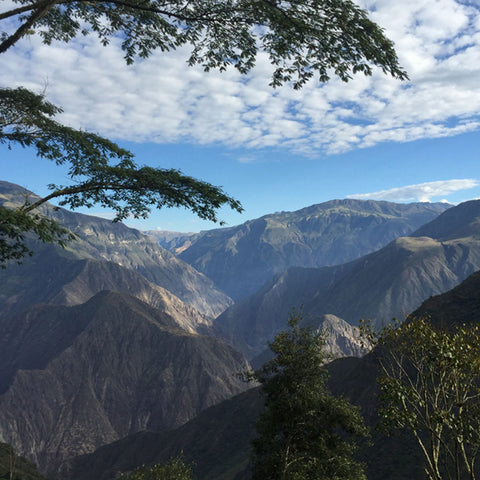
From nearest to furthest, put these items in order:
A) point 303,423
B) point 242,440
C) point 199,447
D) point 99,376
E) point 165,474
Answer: point 303,423 < point 165,474 < point 242,440 < point 199,447 < point 99,376

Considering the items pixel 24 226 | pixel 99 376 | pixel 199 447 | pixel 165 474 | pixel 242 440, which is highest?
pixel 24 226

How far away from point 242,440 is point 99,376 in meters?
90.2

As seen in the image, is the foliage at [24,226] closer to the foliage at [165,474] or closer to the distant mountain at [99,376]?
the foliage at [165,474]

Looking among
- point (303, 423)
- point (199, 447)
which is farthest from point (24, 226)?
point (199, 447)

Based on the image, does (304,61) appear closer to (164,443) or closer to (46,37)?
(46,37)

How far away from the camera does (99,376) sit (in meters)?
148

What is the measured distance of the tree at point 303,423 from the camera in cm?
1428

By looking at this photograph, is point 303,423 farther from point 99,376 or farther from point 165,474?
point 99,376

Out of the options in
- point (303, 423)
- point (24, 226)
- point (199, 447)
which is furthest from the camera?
point (199, 447)

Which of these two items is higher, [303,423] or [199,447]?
[303,423]

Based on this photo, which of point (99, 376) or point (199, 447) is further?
point (99, 376)

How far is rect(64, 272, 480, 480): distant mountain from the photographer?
4172 centimetres

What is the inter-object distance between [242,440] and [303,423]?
236 feet

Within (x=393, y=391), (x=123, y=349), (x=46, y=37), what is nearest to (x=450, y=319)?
(x=393, y=391)
